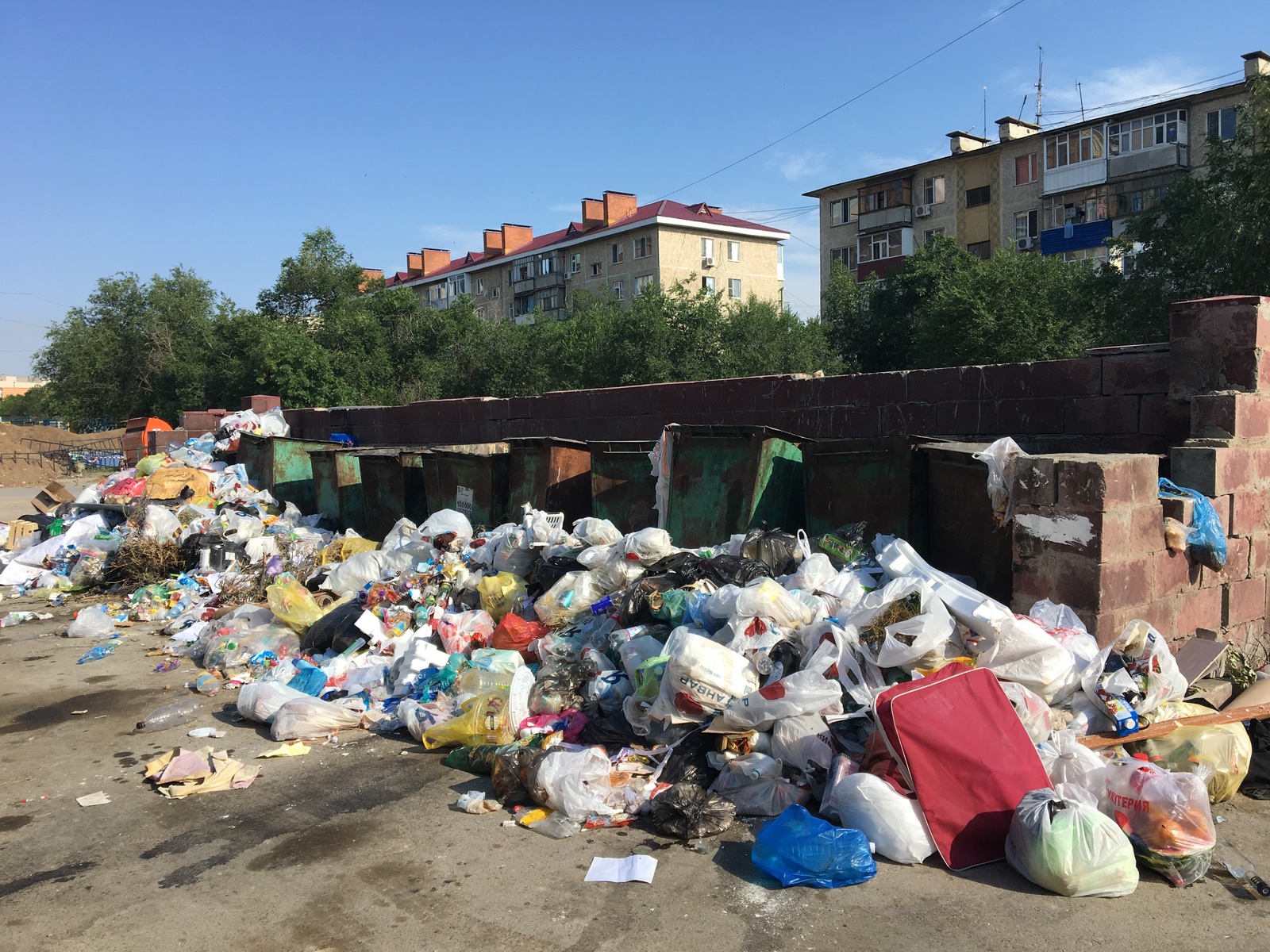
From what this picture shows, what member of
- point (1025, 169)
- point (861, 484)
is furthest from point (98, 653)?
point (1025, 169)

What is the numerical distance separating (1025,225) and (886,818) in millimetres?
37974

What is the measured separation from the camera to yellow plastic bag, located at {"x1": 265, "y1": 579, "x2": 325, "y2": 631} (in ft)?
22.4

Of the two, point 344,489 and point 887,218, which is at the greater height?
point 887,218

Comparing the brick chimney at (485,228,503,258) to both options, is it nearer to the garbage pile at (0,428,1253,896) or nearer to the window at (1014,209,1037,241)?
the window at (1014,209,1037,241)

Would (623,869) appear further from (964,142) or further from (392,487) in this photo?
(964,142)

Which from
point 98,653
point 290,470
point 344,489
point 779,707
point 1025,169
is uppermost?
point 1025,169

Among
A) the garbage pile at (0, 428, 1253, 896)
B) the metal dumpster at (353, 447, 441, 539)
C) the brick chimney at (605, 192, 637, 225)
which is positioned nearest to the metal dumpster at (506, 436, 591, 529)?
the metal dumpster at (353, 447, 441, 539)

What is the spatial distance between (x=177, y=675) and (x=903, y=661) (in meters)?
5.00

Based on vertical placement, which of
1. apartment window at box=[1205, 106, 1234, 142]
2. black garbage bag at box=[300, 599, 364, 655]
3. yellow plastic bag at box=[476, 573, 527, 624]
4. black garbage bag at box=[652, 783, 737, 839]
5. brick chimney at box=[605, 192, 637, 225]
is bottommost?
black garbage bag at box=[652, 783, 737, 839]

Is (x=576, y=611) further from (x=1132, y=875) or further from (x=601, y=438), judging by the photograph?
(x=601, y=438)

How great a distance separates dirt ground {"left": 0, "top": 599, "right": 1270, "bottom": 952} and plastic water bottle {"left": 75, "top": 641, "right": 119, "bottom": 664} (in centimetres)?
263

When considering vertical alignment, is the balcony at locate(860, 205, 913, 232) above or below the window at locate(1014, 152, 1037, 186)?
below

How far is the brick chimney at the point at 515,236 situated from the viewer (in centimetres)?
5525

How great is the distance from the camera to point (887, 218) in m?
41.3
